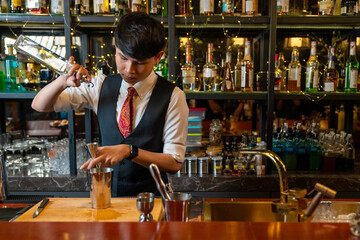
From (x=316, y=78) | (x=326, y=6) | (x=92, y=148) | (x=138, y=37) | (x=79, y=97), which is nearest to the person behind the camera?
(x=92, y=148)

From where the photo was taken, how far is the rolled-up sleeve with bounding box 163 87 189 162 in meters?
1.61

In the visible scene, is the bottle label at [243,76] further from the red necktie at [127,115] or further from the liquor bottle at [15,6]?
the liquor bottle at [15,6]

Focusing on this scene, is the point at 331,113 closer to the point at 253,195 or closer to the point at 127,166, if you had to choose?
the point at 253,195

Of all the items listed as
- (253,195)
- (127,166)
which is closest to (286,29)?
(253,195)

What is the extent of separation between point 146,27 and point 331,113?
2.17m

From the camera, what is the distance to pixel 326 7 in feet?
8.12

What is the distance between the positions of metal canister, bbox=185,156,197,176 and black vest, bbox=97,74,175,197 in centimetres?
80

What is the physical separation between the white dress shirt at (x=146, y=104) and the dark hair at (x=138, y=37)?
13.3 inches

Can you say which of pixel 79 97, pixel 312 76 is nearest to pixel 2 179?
pixel 79 97

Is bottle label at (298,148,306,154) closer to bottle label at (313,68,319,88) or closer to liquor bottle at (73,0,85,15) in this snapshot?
bottle label at (313,68,319,88)

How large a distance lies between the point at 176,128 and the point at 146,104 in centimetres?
20

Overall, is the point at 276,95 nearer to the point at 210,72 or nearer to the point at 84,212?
the point at 210,72

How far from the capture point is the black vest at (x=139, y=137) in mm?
1633

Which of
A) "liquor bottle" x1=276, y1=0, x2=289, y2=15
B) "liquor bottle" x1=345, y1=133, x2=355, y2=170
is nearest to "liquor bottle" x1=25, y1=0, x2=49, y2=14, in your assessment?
"liquor bottle" x1=276, y1=0, x2=289, y2=15
